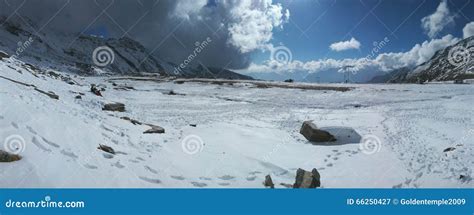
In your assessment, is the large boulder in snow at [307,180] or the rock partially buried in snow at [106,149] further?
the rock partially buried in snow at [106,149]

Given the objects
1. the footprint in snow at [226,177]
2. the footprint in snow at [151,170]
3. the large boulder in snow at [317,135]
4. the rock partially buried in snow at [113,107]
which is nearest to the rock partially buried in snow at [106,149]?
the footprint in snow at [151,170]

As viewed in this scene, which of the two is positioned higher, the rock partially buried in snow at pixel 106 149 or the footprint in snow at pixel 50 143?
the rock partially buried in snow at pixel 106 149

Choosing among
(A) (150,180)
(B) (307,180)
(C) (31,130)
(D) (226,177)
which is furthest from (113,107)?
(B) (307,180)

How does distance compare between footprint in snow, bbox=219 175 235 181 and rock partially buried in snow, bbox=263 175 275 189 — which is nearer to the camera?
rock partially buried in snow, bbox=263 175 275 189

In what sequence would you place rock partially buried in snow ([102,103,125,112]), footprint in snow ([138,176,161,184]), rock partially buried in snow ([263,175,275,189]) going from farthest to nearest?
1. rock partially buried in snow ([102,103,125,112])
2. rock partially buried in snow ([263,175,275,189])
3. footprint in snow ([138,176,161,184])

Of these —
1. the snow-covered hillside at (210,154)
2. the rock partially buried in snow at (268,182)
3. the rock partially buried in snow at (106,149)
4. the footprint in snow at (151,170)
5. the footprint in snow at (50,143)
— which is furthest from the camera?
the rock partially buried in snow at (106,149)

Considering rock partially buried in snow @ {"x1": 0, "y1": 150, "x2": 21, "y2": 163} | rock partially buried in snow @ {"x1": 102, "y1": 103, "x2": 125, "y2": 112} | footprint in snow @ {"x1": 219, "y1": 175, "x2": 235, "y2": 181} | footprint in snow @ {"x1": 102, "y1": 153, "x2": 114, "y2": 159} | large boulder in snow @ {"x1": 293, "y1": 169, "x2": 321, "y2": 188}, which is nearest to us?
rock partially buried in snow @ {"x1": 0, "y1": 150, "x2": 21, "y2": 163}

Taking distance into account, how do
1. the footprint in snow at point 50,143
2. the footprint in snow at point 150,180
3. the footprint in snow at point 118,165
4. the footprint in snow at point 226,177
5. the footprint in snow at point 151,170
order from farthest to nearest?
the footprint in snow at point 226,177, the footprint in snow at point 151,170, the footprint in snow at point 118,165, the footprint in snow at point 50,143, the footprint in snow at point 150,180

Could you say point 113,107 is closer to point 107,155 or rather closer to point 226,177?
point 107,155

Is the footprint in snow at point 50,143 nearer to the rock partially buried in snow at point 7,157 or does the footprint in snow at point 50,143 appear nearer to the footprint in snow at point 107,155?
the footprint in snow at point 107,155

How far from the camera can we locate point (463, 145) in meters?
12.5

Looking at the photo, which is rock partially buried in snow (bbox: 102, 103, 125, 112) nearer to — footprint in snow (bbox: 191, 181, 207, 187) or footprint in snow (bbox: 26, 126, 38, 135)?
footprint in snow (bbox: 26, 126, 38, 135)

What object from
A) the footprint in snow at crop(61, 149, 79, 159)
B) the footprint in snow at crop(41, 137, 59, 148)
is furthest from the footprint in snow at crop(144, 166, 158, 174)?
the footprint in snow at crop(41, 137, 59, 148)
